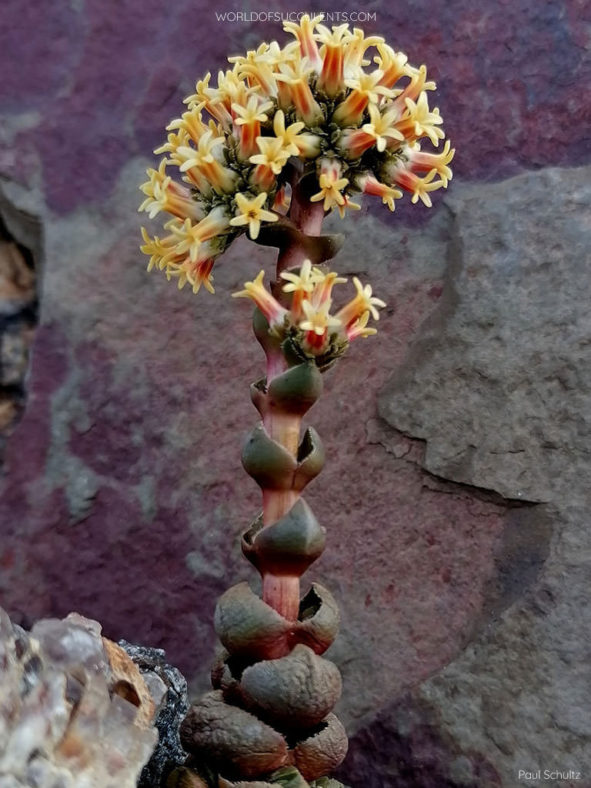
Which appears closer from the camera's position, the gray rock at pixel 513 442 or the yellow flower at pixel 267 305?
the yellow flower at pixel 267 305

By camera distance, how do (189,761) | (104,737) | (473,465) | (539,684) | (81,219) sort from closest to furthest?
(104,737), (189,761), (539,684), (473,465), (81,219)

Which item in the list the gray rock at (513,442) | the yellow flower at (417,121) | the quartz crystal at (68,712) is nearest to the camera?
the quartz crystal at (68,712)

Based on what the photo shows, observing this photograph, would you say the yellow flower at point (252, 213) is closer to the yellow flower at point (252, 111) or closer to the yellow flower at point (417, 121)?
the yellow flower at point (252, 111)

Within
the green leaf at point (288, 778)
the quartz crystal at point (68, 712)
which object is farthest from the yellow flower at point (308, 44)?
the green leaf at point (288, 778)

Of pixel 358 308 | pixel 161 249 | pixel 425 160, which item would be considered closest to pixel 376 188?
pixel 425 160

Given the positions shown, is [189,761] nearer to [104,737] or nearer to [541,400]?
[104,737]

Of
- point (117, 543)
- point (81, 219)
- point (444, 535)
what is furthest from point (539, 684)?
point (81, 219)
